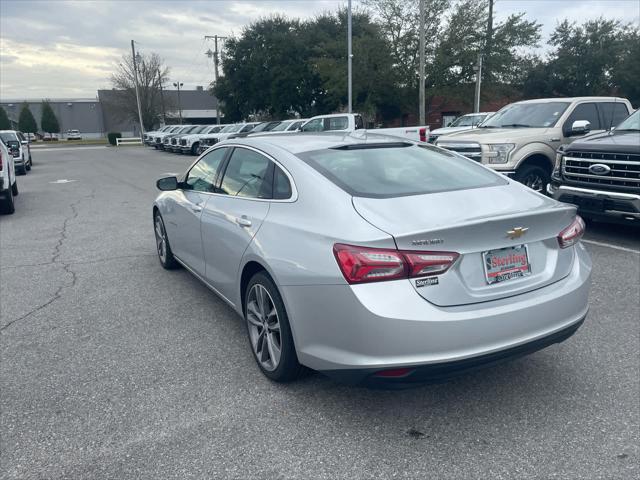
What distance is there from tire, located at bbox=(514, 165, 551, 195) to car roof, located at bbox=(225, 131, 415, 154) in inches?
209

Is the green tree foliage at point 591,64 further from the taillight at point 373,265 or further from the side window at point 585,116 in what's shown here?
the taillight at point 373,265

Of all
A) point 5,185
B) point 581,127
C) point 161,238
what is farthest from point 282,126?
point 161,238

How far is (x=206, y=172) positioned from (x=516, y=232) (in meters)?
2.96

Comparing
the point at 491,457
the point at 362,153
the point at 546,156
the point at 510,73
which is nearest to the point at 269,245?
the point at 362,153

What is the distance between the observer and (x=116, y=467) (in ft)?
8.83

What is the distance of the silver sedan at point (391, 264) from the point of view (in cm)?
264

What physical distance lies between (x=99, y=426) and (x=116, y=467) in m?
0.44

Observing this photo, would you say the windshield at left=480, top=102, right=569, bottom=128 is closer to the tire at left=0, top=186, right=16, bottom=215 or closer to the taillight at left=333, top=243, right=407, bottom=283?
the taillight at left=333, top=243, right=407, bottom=283

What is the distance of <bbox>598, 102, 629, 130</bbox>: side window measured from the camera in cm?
953

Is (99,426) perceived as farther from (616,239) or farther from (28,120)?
(28,120)

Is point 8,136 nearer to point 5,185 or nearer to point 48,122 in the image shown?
point 5,185

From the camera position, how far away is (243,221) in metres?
3.67

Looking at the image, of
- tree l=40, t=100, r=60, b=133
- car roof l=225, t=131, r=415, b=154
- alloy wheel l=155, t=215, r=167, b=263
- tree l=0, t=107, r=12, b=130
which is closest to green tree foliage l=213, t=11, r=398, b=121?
alloy wheel l=155, t=215, r=167, b=263

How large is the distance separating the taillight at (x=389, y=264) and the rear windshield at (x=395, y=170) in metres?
0.54
